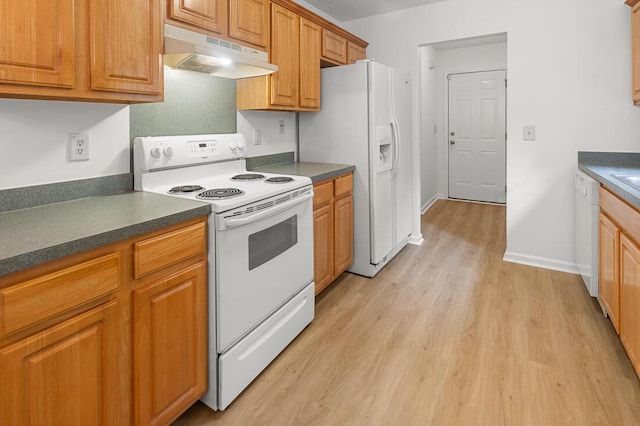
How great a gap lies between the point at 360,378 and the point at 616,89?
9.25ft

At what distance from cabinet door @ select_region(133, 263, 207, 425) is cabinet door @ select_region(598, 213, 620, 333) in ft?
6.66

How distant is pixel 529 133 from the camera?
128 inches

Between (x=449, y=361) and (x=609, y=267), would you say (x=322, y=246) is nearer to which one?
(x=449, y=361)

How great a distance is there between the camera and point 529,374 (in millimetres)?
1893

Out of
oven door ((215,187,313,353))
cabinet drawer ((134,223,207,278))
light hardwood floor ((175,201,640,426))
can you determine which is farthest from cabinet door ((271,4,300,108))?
light hardwood floor ((175,201,640,426))

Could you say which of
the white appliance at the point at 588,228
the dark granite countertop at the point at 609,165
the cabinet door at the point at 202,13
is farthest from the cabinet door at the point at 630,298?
the cabinet door at the point at 202,13

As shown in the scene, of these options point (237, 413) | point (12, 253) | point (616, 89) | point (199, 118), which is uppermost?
point (616, 89)

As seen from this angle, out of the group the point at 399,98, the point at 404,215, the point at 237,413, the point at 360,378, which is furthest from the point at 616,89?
the point at 237,413

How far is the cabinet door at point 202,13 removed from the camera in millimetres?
1810

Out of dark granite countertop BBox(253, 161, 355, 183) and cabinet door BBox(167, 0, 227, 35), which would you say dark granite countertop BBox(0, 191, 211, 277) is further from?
dark granite countertop BBox(253, 161, 355, 183)

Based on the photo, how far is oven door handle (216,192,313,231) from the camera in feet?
5.19

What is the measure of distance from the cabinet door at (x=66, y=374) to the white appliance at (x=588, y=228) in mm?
2681

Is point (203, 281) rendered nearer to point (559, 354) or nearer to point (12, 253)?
point (12, 253)

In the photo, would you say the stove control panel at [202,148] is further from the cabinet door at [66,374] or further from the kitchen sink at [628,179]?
the kitchen sink at [628,179]
